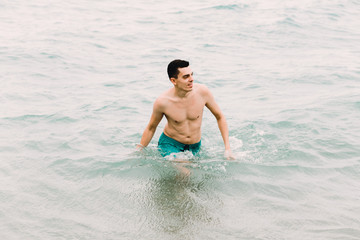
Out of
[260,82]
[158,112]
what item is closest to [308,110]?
[260,82]

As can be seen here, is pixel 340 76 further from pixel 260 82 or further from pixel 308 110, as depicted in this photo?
pixel 308 110

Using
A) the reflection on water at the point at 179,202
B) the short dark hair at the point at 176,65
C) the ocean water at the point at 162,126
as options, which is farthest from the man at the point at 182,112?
the reflection on water at the point at 179,202

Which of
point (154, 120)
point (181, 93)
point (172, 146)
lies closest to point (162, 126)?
point (172, 146)

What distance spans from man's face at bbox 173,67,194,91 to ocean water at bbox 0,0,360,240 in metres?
1.14

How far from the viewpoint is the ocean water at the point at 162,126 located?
4758 millimetres

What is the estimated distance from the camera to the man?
5773 mm

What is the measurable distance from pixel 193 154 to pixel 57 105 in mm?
4057

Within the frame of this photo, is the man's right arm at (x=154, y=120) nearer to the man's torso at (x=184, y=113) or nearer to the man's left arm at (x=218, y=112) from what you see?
the man's torso at (x=184, y=113)

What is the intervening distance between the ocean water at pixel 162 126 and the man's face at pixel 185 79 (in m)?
1.14

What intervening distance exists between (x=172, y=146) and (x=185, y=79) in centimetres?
119

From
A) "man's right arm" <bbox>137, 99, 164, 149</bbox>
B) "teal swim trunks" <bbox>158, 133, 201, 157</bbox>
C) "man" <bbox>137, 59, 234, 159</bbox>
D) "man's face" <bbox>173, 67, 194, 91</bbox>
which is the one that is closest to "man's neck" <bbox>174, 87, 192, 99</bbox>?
"man" <bbox>137, 59, 234, 159</bbox>

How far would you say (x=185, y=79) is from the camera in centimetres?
563

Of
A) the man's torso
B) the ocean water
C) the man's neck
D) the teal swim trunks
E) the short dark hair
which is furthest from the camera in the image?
the teal swim trunks

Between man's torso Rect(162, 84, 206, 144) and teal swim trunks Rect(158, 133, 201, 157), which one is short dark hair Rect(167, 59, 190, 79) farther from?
teal swim trunks Rect(158, 133, 201, 157)
